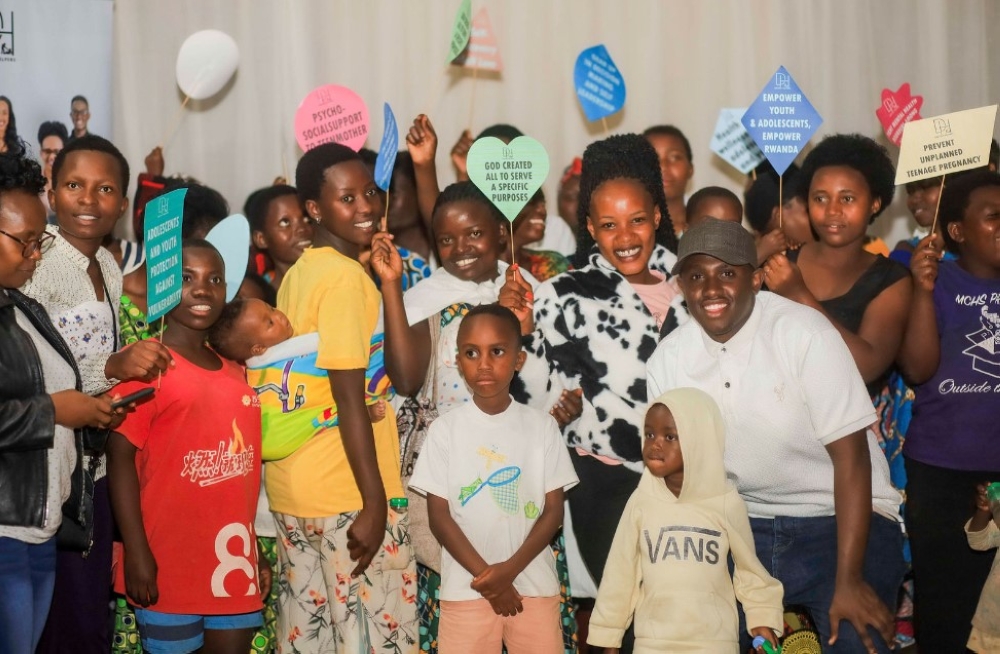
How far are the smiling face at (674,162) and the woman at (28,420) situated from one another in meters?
2.76

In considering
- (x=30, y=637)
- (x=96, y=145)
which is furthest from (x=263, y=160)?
(x=30, y=637)

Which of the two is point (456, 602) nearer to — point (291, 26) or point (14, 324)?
point (14, 324)

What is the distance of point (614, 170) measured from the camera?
3189 mm

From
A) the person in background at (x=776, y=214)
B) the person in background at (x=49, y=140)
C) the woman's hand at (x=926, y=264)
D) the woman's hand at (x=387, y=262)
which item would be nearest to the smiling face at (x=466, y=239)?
the woman's hand at (x=387, y=262)

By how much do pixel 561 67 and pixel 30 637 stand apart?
392 cm

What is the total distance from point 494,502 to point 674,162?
2322 millimetres

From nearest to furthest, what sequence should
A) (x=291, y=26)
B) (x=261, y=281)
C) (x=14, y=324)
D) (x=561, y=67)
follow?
(x=14, y=324) < (x=261, y=281) < (x=291, y=26) < (x=561, y=67)

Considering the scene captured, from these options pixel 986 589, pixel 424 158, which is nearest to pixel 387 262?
pixel 424 158

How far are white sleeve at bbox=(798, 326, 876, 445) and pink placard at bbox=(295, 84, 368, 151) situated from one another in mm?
1964

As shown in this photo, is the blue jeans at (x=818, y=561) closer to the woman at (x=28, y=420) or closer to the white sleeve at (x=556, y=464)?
the white sleeve at (x=556, y=464)

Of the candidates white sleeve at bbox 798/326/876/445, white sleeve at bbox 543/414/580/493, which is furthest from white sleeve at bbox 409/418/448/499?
white sleeve at bbox 798/326/876/445

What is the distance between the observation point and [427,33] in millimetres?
5250

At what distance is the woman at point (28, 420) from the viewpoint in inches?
97.0

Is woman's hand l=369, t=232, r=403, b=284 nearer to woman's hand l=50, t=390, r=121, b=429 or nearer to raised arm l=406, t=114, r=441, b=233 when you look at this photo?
raised arm l=406, t=114, r=441, b=233
